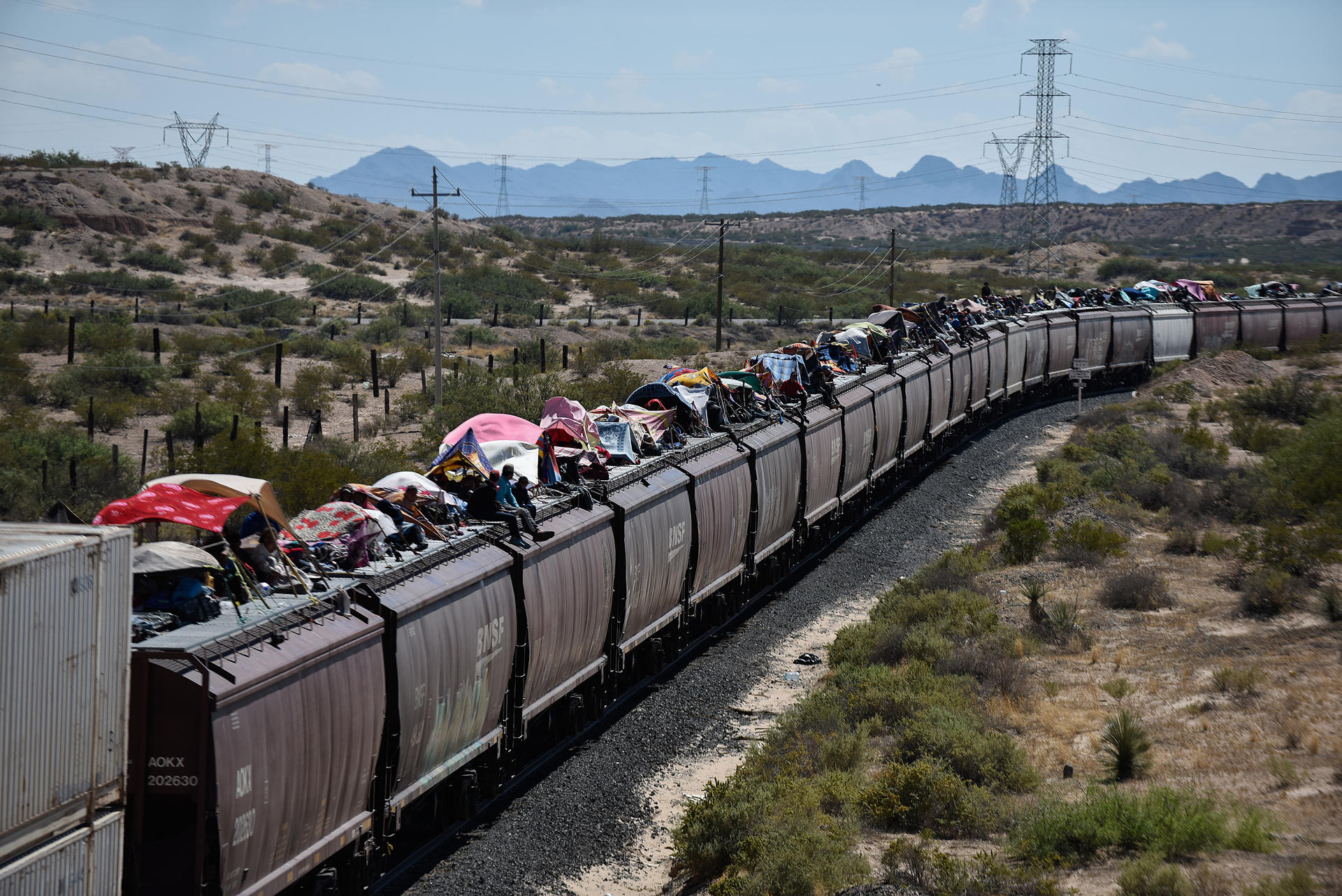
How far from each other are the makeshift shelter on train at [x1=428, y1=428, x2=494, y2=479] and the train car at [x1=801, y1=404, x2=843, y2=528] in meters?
10.6

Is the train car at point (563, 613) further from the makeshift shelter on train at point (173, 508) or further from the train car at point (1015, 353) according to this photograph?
the train car at point (1015, 353)

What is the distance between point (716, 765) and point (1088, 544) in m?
11.8

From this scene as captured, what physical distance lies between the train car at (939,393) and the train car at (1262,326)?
26356mm

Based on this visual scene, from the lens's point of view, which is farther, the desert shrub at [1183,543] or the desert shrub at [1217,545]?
the desert shrub at [1183,543]

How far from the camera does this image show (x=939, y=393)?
36.8m

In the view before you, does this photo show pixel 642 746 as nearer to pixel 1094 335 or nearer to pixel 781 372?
pixel 781 372

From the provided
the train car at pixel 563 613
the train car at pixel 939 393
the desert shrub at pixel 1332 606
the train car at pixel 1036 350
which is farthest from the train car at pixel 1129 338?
the train car at pixel 563 613

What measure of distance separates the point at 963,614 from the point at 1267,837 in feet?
33.3

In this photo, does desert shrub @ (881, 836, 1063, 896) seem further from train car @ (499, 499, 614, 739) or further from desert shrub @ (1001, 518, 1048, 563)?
desert shrub @ (1001, 518, 1048, 563)

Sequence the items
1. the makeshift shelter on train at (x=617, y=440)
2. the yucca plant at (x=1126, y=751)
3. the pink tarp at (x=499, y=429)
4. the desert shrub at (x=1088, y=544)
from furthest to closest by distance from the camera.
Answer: the desert shrub at (x=1088, y=544) < the makeshift shelter on train at (x=617, y=440) < the pink tarp at (x=499, y=429) < the yucca plant at (x=1126, y=751)

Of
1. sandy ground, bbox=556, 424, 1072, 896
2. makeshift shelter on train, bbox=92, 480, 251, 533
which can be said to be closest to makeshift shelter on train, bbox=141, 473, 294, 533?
makeshift shelter on train, bbox=92, 480, 251, 533

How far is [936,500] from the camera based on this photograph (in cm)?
3303

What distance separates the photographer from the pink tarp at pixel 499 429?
58.5ft

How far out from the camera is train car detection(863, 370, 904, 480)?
30.8 metres
